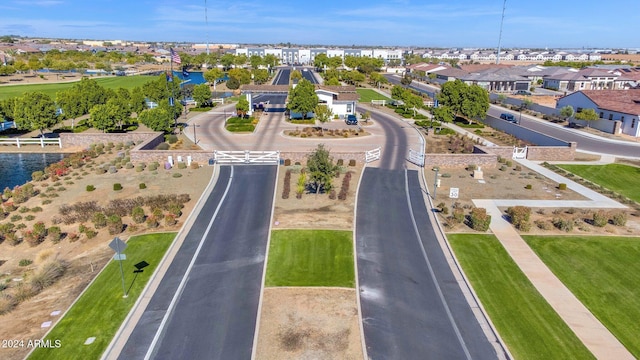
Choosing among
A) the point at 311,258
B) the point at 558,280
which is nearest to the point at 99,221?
the point at 311,258

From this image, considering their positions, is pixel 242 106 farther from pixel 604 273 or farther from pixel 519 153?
pixel 604 273

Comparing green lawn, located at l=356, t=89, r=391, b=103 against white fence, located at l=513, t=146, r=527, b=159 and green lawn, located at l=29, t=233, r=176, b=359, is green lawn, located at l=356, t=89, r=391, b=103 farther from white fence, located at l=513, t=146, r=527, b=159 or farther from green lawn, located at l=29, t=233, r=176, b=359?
green lawn, located at l=29, t=233, r=176, b=359

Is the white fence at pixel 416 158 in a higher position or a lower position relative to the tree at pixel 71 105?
lower

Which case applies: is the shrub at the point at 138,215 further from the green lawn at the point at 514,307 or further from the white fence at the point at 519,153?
the white fence at the point at 519,153

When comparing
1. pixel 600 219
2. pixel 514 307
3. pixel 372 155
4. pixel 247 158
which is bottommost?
pixel 514 307

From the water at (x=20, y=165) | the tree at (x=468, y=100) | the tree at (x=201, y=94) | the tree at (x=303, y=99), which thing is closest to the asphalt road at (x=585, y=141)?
the tree at (x=468, y=100)

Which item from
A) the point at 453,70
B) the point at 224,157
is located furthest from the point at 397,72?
the point at 224,157
